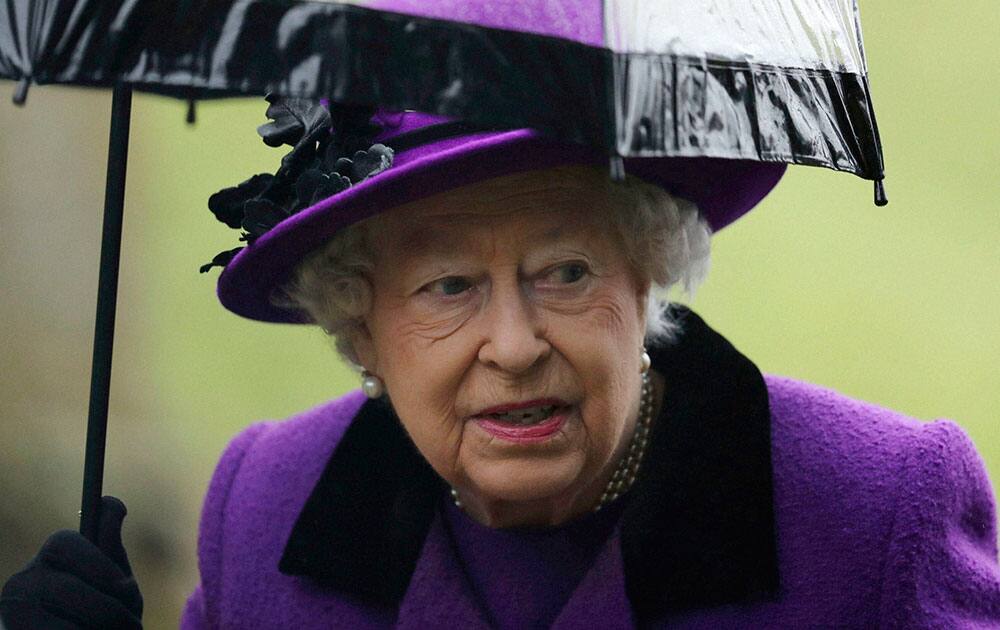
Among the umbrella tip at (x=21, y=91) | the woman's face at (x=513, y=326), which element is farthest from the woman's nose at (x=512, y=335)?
the umbrella tip at (x=21, y=91)

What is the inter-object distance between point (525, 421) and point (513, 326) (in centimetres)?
21

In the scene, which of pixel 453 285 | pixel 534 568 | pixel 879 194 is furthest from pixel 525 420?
pixel 879 194

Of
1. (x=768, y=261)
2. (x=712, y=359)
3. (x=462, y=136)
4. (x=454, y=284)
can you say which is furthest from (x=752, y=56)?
(x=768, y=261)

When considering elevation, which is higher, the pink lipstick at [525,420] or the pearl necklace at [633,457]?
the pink lipstick at [525,420]

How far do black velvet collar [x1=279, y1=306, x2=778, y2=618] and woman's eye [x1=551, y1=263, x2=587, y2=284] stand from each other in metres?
0.48

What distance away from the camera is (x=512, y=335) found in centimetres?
264

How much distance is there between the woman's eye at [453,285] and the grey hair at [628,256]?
194 millimetres

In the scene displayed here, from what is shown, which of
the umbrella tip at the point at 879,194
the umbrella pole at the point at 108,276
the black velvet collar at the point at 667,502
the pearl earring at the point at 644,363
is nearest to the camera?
the umbrella pole at the point at 108,276

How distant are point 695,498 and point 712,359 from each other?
1.18 ft

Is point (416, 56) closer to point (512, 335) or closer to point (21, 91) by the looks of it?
point (21, 91)

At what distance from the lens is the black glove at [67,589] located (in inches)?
102

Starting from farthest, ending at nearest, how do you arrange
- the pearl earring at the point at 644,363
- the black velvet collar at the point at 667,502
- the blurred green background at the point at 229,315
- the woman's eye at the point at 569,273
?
the blurred green background at the point at 229,315, the pearl earring at the point at 644,363, the black velvet collar at the point at 667,502, the woman's eye at the point at 569,273

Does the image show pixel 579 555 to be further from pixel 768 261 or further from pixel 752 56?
pixel 768 261

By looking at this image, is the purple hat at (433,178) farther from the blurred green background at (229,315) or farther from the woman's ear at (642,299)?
the blurred green background at (229,315)
